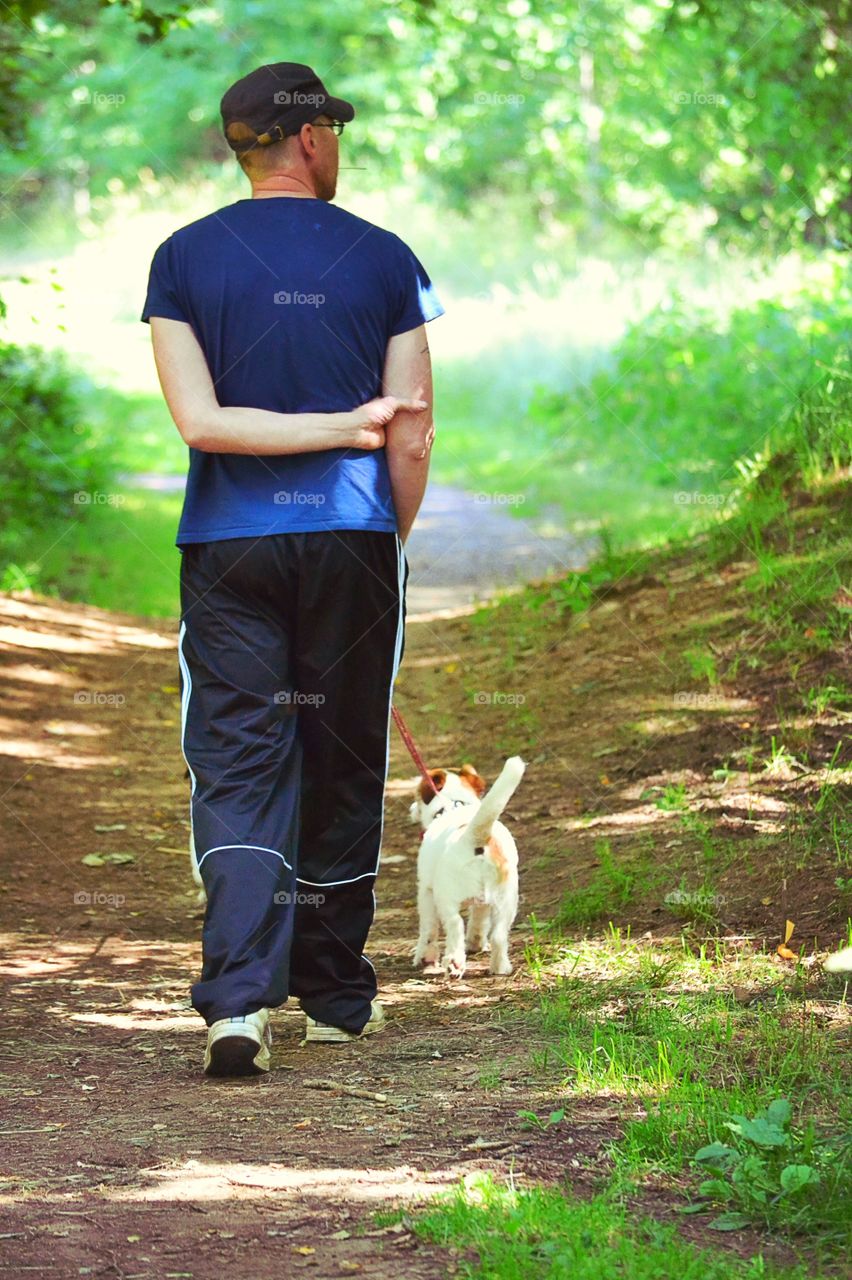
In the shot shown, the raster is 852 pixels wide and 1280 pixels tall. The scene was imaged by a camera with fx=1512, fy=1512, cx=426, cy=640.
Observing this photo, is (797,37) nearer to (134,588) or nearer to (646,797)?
(134,588)

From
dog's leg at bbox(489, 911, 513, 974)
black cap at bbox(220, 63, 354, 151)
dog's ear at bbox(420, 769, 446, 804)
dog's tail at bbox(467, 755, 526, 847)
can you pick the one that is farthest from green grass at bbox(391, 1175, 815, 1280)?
black cap at bbox(220, 63, 354, 151)

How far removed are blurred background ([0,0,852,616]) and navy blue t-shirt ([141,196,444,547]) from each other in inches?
15.5

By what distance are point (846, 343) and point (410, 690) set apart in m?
3.72

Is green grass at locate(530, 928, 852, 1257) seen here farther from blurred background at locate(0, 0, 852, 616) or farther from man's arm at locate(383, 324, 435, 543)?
blurred background at locate(0, 0, 852, 616)

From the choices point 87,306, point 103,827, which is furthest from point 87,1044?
point 87,306

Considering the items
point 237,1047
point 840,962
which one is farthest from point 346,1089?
point 840,962

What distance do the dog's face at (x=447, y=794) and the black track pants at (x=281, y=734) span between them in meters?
0.89

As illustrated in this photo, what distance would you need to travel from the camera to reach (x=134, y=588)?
32.6 ft

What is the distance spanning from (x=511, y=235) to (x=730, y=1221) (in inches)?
968

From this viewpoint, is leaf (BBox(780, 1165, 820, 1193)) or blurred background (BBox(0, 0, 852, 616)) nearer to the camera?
leaf (BBox(780, 1165, 820, 1193))

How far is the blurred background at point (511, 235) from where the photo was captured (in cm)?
1020

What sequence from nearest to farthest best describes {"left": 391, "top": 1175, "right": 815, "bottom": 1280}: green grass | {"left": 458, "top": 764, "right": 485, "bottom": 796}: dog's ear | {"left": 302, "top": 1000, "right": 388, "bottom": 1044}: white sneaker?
{"left": 391, "top": 1175, "right": 815, "bottom": 1280}: green grass
{"left": 302, "top": 1000, "right": 388, "bottom": 1044}: white sneaker
{"left": 458, "top": 764, "right": 485, "bottom": 796}: dog's ear

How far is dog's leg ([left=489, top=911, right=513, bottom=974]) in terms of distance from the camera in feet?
13.7

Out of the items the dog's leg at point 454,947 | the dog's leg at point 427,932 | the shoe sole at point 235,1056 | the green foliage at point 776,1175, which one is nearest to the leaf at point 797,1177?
the green foliage at point 776,1175
